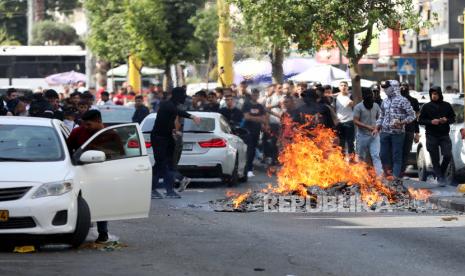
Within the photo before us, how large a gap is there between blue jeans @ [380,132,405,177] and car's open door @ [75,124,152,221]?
9135 mm

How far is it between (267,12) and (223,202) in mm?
10547

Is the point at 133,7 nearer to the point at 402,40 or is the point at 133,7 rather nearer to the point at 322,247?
the point at 402,40

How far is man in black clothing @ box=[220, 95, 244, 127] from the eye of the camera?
2883 centimetres

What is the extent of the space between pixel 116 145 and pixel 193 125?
9.93m

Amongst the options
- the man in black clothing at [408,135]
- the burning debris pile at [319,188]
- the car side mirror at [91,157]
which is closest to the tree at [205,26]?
the man in black clothing at [408,135]

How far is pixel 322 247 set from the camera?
1329 cm

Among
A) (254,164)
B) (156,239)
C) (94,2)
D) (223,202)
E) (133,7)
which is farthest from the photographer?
(94,2)

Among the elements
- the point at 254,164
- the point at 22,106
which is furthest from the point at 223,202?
the point at 254,164

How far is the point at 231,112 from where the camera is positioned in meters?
28.9

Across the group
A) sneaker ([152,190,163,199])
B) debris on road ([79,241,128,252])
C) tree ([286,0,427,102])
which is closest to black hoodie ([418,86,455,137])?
tree ([286,0,427,102])

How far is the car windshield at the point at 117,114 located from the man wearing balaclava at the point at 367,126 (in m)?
7.16

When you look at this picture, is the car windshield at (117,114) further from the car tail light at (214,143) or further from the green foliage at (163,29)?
the green foliage at (163,29)

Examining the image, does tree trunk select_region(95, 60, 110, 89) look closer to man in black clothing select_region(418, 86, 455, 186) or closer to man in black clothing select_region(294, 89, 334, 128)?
A: man in black clothing select_region(294, 89, 334, 128)

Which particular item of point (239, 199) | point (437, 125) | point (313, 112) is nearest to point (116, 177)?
point (239, 199)
